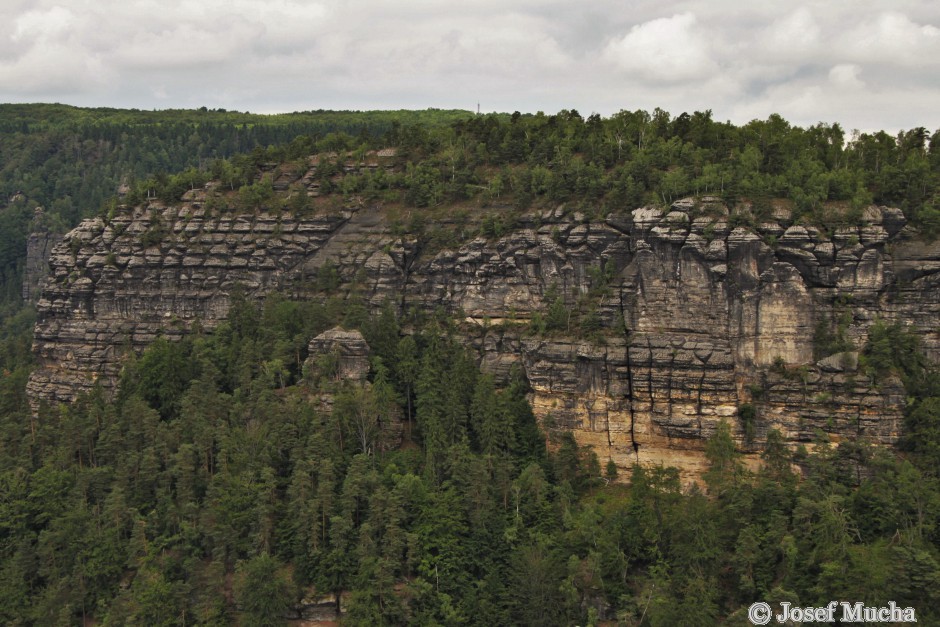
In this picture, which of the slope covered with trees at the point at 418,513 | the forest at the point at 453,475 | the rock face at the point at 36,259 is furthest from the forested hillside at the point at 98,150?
the slope covered with trees at the point at 418,513

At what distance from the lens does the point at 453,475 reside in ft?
216

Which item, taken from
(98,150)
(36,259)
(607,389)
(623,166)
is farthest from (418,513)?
(98,150)

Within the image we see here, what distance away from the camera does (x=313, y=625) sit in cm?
6138

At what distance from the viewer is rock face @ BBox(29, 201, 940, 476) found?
214ft

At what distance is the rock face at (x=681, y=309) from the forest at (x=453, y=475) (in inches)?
70.6

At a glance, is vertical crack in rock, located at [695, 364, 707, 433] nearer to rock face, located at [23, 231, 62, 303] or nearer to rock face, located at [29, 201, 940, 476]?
rock face, located at [29, 201, 940, 476]

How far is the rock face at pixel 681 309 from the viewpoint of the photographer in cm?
6531

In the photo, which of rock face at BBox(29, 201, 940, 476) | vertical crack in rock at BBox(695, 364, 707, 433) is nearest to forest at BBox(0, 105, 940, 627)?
rock face at BBox(29, 201, 940, 476)

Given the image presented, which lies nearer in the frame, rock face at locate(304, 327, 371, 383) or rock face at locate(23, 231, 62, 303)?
rock face at locate(304, 327, 371, 383)

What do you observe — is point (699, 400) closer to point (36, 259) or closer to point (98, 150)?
point (36, 259)

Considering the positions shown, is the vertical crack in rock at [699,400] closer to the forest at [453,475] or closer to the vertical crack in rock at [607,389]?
the forest at [453,475]

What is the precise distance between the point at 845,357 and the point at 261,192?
55472 mm

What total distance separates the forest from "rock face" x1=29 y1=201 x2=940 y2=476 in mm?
1794

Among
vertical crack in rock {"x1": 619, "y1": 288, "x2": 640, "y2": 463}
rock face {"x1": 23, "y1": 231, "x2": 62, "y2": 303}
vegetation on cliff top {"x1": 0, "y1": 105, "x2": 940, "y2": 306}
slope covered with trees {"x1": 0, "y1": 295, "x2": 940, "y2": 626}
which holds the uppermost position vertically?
vegetation on cliff top {"x1": 0, "y1": 105, "x2": 940, "y2": 306}
